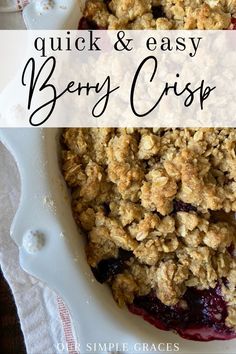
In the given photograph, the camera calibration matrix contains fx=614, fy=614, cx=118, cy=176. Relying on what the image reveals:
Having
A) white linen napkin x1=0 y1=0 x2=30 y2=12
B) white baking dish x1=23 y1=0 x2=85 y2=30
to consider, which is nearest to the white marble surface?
white linen napkin x1=0 y1=0 x2=30 y2=12

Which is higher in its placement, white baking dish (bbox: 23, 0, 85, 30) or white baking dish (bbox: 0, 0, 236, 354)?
white baking dish (bbox: 23, 0, 85, 30)

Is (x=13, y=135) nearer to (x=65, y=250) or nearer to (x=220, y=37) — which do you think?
(x=65, y=250)

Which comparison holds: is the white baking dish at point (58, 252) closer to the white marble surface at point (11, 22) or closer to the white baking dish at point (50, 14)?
the white baking dish at point (50, 14)

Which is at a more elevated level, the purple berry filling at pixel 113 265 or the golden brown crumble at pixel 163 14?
the golden brown crumble at pixel 163 14

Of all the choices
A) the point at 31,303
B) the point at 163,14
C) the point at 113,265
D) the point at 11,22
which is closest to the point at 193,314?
the point at 113,265

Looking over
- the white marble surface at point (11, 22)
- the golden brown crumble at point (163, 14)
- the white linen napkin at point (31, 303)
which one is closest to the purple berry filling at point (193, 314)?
the white linen napkin at point (31, 303)

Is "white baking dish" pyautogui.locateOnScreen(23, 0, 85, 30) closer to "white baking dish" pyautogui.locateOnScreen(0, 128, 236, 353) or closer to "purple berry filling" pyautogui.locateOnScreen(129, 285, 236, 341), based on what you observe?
"white baking dish" pyautogui.locateOnScreen(0, 128, 236, 353)
